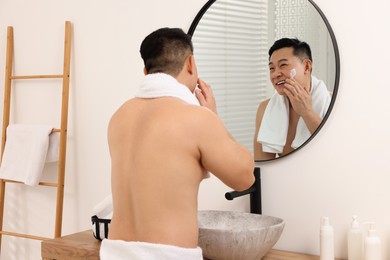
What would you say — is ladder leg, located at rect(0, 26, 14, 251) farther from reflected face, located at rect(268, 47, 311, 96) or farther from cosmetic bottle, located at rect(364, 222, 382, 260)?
cosmetic bottle, located at rect(364, 222, 382, 260)

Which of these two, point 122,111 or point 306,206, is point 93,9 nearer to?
point 122,111

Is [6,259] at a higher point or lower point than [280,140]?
lower

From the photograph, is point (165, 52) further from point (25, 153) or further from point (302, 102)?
point (25, 153)

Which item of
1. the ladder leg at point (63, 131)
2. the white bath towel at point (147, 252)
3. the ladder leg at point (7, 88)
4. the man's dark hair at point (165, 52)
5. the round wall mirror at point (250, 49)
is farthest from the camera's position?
the ladder leg at point (7, 88)

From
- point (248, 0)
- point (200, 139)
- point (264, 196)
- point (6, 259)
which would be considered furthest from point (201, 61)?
point (6, 259)

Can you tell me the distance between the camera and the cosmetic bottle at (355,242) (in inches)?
84.1

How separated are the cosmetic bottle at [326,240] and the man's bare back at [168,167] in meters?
0.53

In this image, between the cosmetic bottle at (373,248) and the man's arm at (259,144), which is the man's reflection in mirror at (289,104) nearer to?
the man's arm at (259,144)

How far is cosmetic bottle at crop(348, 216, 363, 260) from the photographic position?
214cm

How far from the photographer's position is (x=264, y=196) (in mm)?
2461

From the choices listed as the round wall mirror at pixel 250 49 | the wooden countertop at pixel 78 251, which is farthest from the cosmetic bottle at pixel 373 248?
the round wall mirror at pixel 250 49

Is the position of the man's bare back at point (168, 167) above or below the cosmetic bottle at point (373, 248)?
above

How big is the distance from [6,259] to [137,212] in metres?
1.98

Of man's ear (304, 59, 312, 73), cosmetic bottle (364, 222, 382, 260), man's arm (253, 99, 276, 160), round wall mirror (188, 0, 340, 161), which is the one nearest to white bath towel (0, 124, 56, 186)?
round wall mirror (188, 0, 340, 161)
